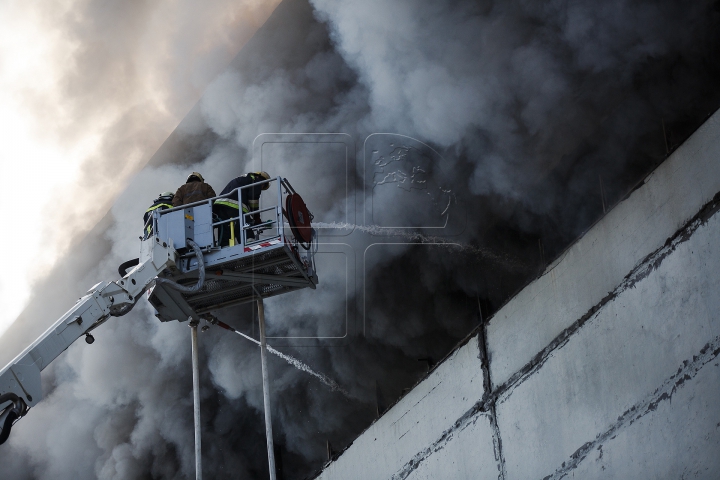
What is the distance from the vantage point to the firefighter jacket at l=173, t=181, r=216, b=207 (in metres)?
5.40

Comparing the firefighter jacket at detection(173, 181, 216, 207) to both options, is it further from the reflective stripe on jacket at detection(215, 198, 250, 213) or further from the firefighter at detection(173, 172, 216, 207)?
the reflective stripe on jacket at detection(215, 198, 250, 213)

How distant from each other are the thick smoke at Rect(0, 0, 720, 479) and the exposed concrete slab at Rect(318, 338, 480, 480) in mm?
3655

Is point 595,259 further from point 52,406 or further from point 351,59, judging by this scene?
point 52,406

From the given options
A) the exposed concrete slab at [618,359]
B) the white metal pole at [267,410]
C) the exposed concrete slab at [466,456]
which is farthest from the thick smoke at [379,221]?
the exposed concrete slab at [618,359]

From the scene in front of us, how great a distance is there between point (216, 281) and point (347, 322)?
13.7 feet

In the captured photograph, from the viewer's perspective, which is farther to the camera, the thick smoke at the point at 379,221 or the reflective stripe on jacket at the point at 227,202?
the thick smoke at the point at 379,221

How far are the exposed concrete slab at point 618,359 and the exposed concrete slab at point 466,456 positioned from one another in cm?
15

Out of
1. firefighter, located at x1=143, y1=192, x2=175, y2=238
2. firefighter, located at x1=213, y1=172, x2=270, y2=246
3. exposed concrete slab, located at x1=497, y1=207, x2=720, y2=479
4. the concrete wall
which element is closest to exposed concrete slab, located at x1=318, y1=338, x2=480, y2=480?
the concrete wall

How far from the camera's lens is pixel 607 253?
4.45 meters

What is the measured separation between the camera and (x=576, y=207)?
8914mm

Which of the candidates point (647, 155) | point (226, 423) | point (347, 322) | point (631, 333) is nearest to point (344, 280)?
point (347, 322)

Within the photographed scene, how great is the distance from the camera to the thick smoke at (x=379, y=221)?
898cm

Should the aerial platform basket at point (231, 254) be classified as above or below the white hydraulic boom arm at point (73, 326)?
above

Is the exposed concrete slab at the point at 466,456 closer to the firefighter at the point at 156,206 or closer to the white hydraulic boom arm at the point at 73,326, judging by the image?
the white hydraulic boom arm at the point at 73,326
